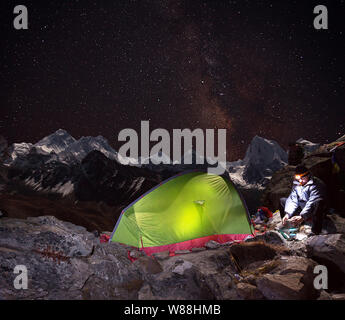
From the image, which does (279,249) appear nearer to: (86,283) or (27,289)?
(86,283)

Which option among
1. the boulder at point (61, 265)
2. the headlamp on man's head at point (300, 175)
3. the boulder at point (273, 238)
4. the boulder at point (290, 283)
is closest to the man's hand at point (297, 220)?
the boulder at point (273, 238)

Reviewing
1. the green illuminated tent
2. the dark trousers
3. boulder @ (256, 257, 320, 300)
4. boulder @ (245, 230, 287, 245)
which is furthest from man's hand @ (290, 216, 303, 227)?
boulder @ (256, 257, 320, 300)

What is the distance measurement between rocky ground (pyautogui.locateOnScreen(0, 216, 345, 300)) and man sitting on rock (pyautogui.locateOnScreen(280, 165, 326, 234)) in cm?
91

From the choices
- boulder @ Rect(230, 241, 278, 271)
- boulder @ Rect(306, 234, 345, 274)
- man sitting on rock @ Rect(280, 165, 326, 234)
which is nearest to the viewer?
boulder @ Rect(306, 234, 345, 274)

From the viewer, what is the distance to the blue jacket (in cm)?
568

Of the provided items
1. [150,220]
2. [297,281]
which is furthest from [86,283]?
[297,281]

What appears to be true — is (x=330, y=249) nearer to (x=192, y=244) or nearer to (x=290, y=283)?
(x=290, y=283)

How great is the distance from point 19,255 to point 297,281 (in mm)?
5357

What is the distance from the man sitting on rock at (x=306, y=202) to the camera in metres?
5.54

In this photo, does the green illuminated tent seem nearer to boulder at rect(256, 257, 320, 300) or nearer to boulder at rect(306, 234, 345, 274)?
boulder at rect(306, 234, 345, 274)

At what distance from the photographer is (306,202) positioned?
19.7 ft

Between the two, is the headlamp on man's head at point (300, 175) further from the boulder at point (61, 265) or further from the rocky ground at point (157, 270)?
the boulder at point (61, 265)

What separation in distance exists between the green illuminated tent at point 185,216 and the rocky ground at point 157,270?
82 centimetres
